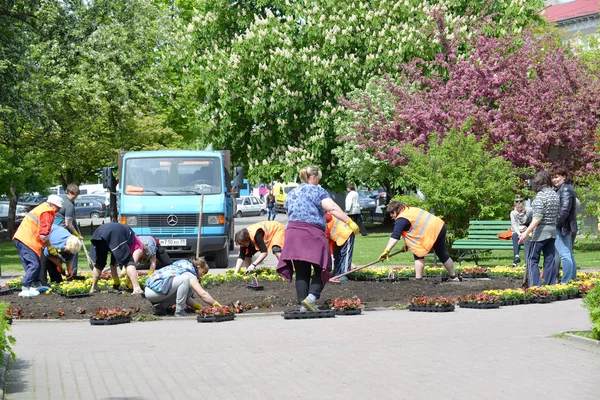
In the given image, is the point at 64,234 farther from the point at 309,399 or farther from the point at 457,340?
the point at 309,399

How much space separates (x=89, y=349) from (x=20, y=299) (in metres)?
5.48

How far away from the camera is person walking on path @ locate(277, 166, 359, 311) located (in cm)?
1251

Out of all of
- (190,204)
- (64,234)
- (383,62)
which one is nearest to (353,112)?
(383,62)

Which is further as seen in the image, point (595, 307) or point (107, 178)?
point (107, 178)

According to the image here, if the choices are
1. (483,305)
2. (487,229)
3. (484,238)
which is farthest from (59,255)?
(487,229)

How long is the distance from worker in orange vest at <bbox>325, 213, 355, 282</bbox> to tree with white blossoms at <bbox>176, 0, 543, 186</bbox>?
23046 mm

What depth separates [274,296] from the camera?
14.4 meters

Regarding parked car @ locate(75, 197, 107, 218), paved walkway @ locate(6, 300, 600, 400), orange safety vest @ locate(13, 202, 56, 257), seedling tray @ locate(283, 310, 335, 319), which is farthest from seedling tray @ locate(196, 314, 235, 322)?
parked car @ locate(75, 197, 107, 218)

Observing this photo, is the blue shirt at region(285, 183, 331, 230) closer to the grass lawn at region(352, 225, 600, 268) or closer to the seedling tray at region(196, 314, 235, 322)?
the seedling tray at region(196, 314, 235, 322)

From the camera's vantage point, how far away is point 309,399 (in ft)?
23.5

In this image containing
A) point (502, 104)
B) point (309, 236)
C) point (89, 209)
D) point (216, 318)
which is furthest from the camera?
point (89, 209)

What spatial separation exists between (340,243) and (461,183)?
638 centimetres

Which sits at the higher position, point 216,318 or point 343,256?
point 343,256

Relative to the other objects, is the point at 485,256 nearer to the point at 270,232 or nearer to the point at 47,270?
A: the point at 270,232
